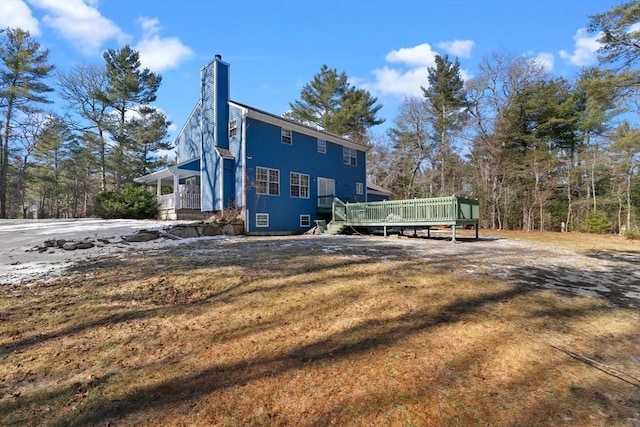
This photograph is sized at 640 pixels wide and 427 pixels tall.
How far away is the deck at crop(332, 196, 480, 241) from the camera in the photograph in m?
11.1

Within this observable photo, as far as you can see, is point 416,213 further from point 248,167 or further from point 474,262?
point 248,167

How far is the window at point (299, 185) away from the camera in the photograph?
16.0 metres

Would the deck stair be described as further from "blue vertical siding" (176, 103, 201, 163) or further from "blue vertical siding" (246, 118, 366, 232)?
"blue vertical siding" (176, 103, 201, 163)

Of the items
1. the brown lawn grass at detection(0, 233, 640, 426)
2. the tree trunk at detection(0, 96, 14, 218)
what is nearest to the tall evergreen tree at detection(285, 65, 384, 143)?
the tree trunk at detection(0, 96, 14, 218)

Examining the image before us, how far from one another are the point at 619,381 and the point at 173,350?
3962 mm

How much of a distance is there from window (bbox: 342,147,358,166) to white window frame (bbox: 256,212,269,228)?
6612 millimetres

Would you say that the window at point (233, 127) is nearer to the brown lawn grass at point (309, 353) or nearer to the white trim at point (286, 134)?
the white trim at point (286, 134)

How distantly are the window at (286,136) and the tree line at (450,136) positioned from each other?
14.3m

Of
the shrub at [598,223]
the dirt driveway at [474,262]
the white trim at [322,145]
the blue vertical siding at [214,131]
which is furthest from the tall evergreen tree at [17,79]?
the shrub at [598,223]

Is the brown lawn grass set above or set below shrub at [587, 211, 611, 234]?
below

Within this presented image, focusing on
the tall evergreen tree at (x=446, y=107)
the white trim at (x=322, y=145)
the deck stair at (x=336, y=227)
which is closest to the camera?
the deck stair at (x=336, y=227)

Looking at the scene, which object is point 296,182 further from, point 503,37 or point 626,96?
point 503,37

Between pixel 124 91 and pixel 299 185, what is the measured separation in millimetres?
18320

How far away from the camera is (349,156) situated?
63.0 ft
